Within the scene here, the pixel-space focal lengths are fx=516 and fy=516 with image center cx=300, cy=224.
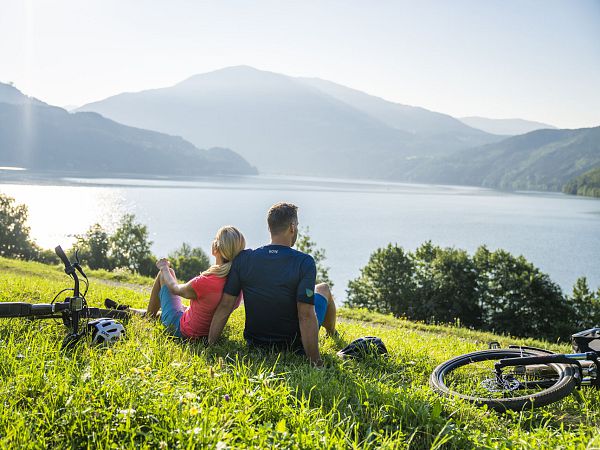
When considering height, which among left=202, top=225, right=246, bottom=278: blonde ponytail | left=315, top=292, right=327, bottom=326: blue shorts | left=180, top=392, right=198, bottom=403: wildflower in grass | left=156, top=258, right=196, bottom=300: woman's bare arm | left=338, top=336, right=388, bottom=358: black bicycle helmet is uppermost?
left=202, top=225, right=246, bottom=278: blonde ponytail

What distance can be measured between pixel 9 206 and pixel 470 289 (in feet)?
127

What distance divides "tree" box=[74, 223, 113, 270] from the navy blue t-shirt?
39.4 m

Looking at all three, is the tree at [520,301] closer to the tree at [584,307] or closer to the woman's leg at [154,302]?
the tree at [584,307]

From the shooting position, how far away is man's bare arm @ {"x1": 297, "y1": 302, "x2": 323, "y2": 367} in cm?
488

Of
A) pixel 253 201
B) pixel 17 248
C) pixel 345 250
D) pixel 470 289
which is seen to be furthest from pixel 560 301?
pixel 253 201

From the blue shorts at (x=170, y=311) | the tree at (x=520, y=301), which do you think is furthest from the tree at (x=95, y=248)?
the blue shorts at (x=170, y=311)

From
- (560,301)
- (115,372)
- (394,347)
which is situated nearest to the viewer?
(115,372)

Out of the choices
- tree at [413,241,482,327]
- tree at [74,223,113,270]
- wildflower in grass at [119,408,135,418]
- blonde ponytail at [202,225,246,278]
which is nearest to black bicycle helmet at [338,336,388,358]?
blonde ponytail at [202,225,246,278]

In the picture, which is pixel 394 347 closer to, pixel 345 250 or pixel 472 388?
pixel 472 388

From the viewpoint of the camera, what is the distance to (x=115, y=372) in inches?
159

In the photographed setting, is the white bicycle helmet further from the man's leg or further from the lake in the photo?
the lake

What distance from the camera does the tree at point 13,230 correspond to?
141ft

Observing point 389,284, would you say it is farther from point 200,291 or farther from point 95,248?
point 200,291

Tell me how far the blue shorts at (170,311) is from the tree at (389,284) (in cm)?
2792
